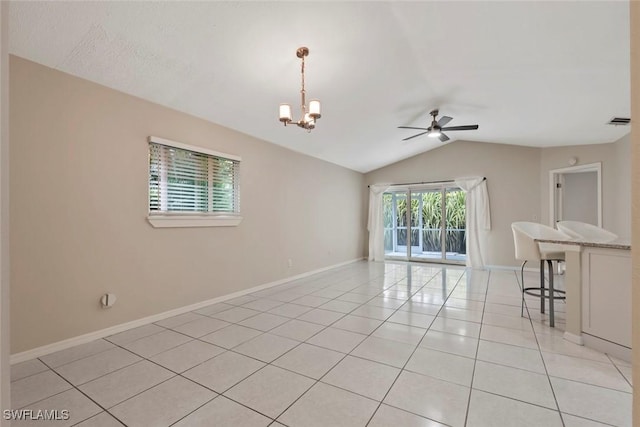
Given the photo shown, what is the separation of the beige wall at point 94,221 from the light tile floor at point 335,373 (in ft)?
1.19

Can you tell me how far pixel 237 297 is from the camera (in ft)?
13.2

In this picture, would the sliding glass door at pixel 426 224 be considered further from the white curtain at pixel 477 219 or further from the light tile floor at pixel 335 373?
the light tile floor at pixel 335 373

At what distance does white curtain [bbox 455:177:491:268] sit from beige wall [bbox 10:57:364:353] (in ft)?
16.4

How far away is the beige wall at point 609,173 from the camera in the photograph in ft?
14.4

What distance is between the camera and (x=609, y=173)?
496 cm

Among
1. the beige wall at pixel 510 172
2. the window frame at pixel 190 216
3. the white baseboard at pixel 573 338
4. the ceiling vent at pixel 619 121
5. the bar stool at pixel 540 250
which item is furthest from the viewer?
the beige wall at pixel 510 172

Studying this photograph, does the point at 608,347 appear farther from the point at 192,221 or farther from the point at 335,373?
the point at 192,221

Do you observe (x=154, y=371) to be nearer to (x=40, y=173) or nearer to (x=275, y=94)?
(x=40, y=173)

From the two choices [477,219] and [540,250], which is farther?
[477,219]

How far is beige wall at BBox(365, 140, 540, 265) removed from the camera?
236 inches

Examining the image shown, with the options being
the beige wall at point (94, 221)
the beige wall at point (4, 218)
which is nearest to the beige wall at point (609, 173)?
the beige wall at point (94, 221)

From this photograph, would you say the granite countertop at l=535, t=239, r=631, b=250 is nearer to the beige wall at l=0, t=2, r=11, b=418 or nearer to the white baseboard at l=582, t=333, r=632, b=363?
the white baseboard at l=582, t=333, r=632, b=363
